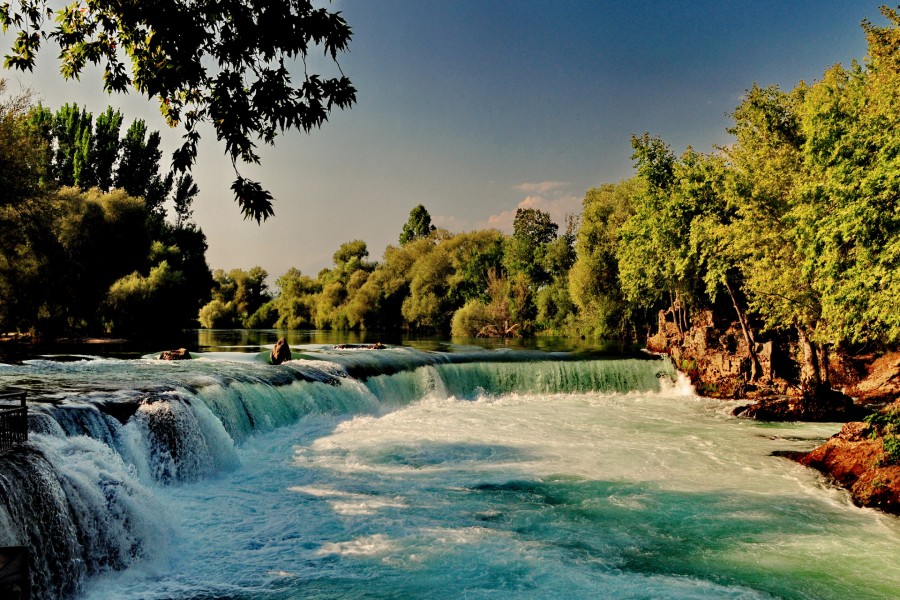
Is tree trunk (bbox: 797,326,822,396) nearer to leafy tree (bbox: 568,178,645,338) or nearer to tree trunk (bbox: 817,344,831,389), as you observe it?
tree trunk (bbox: 817,344,831,389)

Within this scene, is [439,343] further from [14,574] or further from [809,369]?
[14,574]

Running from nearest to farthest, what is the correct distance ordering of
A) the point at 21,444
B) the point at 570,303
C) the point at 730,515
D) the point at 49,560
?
1. the point at 49,560
2. the point at 21,444
3. the point at 730,515
4. the point at 570,303

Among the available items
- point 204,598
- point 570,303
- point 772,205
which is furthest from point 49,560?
point 570,303

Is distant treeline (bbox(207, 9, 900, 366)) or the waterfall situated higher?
distant treeline (bbox(207, 9, 900, 366))

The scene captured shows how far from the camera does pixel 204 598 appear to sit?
20.6ft

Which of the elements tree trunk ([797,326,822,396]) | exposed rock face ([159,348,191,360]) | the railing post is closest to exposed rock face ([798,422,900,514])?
tree trunk ([797,326,822,396])

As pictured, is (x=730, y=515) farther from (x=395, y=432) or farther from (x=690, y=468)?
(x=395, y=432)

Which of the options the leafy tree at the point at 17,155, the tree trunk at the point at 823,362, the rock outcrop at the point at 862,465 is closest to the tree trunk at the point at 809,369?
the tree trunk at the point at 823,362

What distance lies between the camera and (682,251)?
22.6m

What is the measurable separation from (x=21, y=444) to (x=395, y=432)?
9.06 meters

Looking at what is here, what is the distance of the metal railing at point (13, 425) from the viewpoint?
697cm

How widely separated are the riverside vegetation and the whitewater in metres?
3.36

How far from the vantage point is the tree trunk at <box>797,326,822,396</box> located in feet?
56.7

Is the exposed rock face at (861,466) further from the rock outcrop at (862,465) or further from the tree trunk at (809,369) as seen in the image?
the tree trunk at (809,369)
